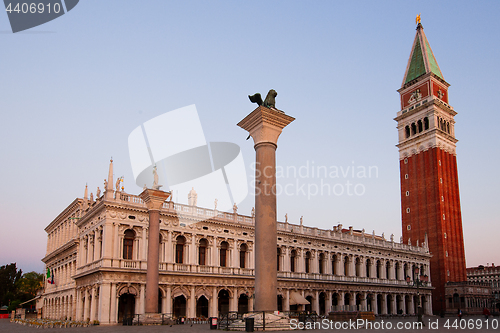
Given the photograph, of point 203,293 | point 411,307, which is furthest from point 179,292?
point 411,307

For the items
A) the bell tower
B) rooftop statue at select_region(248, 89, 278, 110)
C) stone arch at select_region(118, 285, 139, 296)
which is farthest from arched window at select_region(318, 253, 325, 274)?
rooftop statue at select_region(248, 89, 278, 110)

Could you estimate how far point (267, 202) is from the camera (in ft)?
69.6

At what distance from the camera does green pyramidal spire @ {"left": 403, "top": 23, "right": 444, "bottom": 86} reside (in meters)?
78.6

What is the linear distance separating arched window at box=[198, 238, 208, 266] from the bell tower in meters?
38.1

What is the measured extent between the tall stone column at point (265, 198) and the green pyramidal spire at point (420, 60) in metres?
64.1

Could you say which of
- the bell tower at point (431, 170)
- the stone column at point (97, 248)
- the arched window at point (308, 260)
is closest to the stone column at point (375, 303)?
the arched window at point (308, 260)

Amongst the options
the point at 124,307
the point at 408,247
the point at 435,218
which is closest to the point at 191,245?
the point at 124,307

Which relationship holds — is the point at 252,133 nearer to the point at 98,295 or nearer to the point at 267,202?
the point at 267,202

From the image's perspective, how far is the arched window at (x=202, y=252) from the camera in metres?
44.8

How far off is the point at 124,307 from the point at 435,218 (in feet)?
169

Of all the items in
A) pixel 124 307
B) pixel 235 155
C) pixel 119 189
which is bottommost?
pixel 124 307

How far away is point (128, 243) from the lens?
4009 cm

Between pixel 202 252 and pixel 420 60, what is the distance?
57.4m

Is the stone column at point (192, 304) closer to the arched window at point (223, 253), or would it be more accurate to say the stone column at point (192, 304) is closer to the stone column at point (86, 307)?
the arched window at point (223, 253)
